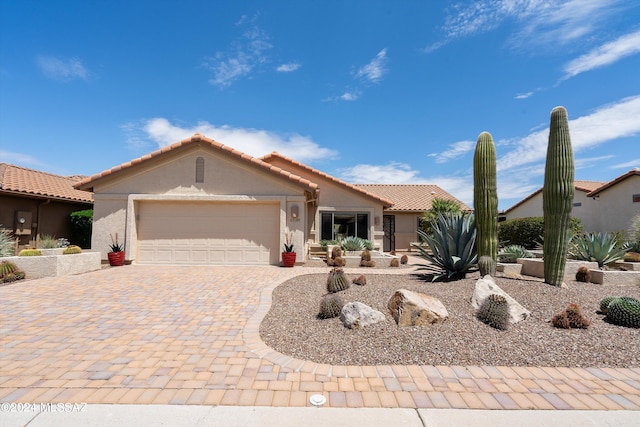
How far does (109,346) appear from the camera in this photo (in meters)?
4.60

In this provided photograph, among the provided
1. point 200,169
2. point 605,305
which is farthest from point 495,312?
point 200,169

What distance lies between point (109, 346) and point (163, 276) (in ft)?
18.8

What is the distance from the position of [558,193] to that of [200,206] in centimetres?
1212

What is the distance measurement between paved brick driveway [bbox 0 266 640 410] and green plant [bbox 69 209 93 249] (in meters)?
14.8

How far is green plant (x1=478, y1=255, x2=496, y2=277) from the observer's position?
7.91 meters

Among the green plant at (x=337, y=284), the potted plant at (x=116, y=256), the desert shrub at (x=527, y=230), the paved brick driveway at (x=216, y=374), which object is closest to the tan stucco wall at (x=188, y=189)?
the potted plant at (x=116, y=256)

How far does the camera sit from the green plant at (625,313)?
5117 mm

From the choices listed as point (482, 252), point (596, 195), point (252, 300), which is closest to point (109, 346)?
point (252, 300)

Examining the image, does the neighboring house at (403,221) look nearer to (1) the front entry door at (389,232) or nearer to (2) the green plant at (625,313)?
(1) the front entry door at (389,232)

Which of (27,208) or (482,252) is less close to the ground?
(27,208)

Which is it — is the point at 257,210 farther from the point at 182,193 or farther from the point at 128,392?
the point at 128,392

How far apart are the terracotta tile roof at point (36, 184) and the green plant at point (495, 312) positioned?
781 inches

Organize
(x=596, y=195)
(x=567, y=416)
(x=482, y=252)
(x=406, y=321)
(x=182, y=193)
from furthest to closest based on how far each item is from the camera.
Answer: (x=596, y=195) < (x=182, y=193) < (x=482, y=252) < (x=406, y=321) < (x=567, y=416)

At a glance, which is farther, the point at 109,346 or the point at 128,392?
the point at 109,346
